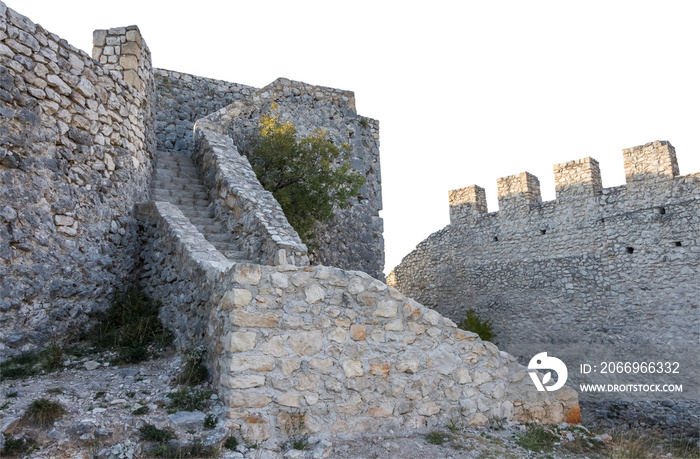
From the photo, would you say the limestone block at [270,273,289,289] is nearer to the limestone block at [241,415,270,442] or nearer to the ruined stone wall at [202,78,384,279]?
the limestone block at [241,415,270,442]

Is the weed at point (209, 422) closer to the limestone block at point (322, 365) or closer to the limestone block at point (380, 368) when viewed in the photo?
the limestone block at point (322, 365)

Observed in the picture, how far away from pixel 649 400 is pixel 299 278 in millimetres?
10842

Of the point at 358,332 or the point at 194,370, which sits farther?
the point at 358,332

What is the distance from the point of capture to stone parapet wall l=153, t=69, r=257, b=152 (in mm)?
11781

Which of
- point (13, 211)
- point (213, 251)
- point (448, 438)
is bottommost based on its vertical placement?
point (448, 438)

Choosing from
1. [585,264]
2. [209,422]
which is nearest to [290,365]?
[209,422]

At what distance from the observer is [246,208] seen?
24.2ft

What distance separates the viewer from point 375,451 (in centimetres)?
489

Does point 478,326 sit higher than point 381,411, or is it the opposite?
point 478,326

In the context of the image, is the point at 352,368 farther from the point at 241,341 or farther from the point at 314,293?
the point at 241,341

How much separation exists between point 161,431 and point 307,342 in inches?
56.5

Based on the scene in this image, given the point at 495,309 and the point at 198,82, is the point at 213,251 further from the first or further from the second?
the point at 495,309

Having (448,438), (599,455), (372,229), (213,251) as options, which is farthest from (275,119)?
(599,455)

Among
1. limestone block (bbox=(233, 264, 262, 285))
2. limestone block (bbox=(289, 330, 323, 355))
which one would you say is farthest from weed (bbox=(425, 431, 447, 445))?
limestone block (bbox=(233, 264, 262, 285))
